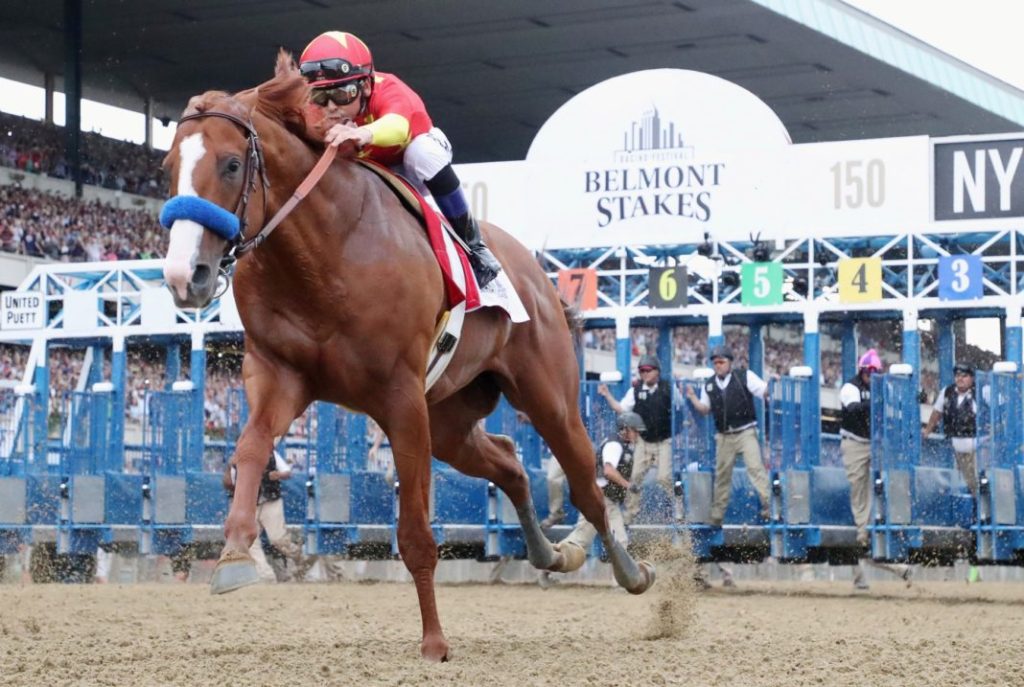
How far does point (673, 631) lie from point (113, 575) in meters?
10.2

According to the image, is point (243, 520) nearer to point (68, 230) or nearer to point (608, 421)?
point (608, 421)

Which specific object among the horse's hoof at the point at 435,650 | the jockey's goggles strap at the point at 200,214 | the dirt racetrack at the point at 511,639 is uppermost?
the jockey's goggles strap at the point at 200,214

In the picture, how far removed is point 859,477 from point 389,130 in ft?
23.3

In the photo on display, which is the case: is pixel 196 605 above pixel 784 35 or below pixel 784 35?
below

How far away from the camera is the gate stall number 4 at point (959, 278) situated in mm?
14625

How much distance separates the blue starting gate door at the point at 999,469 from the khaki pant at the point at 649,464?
223 cm

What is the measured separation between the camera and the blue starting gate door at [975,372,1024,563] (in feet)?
39.3

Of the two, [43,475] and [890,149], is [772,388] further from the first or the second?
[43,475]

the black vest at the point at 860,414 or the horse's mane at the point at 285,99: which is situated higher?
the horse's mane at the point at 285,99

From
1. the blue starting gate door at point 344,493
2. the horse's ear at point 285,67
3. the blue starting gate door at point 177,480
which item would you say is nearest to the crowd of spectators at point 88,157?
the blue starting gate door at point 177,480

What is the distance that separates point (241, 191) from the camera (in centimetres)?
551

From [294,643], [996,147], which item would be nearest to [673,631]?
[294,643]

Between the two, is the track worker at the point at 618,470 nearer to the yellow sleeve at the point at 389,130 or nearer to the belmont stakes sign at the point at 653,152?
the belmont stakes sign at the point at 653,152

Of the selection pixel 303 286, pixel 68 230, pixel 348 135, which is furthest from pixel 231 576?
pixel 68 230
